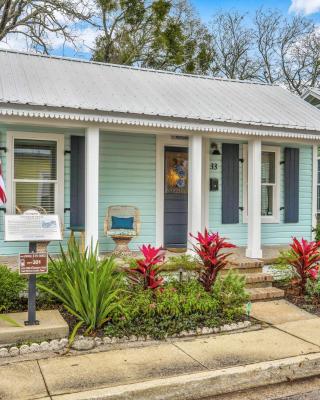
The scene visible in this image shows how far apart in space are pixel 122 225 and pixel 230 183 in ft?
8.01

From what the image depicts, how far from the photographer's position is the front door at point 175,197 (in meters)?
8.52

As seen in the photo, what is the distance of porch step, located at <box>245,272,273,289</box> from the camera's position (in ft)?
22.0

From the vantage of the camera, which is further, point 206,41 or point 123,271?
point 206,41

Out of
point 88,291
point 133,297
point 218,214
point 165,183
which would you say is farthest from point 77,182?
point 88,291

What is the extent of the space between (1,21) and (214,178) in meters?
12.7

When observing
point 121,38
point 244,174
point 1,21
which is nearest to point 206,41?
point 121,38

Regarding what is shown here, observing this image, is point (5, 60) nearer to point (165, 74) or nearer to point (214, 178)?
point (165, 74)

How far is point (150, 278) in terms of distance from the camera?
17.5ft

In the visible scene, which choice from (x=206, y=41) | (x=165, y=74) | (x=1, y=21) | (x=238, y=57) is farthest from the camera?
(x=238, y=57)

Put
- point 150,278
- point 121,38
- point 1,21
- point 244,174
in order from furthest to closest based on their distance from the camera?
point 121,38 → point 1,21 → point 244,174 → point 150,278

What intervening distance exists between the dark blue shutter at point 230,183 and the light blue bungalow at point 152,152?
2 centimetres

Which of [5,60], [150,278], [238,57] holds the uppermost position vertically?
[238,57]

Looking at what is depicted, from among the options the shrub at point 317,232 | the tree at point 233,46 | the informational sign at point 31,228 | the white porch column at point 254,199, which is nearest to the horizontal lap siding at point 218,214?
the white porch column at point 254,199

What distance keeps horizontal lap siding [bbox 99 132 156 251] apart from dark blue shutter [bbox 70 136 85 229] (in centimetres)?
45
